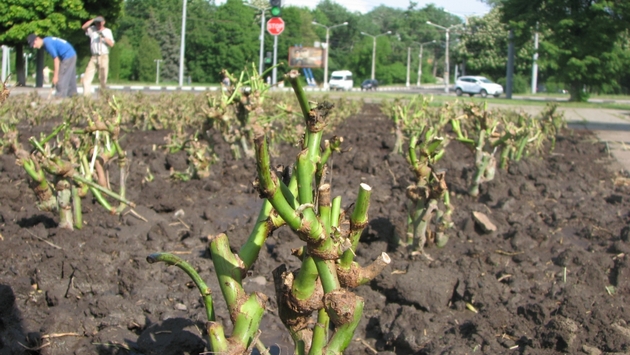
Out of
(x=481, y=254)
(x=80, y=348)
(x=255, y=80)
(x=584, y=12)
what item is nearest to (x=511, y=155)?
(x=255, y=80)

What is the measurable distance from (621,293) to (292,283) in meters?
2.34

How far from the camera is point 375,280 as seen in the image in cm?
350

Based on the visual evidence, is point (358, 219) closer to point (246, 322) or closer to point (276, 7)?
point (246, 322)

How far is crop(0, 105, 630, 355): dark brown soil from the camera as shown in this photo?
2.74 meters


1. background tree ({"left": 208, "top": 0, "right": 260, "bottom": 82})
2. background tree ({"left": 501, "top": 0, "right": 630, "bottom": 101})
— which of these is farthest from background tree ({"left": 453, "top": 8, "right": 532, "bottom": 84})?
background tree ({"left": 208, "top": 0, "right": 260, "bottom": 82})

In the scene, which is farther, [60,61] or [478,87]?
[478,87]

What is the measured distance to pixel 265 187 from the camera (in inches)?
57.6

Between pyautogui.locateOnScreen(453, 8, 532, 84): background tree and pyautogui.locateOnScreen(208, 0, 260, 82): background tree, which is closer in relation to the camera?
pyautogui.locateOnScreen(208, 0, 260, 82): background tree

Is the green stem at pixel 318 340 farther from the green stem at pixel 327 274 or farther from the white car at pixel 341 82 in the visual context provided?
the white car at pixel 341 82

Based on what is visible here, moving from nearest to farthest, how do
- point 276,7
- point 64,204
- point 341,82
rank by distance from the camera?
point 64,204 → point 276,7 → point 341,82

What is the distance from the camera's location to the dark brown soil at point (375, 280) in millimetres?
2744

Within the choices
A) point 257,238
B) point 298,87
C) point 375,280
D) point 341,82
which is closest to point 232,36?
point 375,280

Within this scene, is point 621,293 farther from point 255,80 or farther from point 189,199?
point 255,80

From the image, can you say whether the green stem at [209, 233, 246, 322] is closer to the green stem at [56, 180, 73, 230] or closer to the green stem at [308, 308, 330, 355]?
the green stem at [308, 308, 330, 355]
